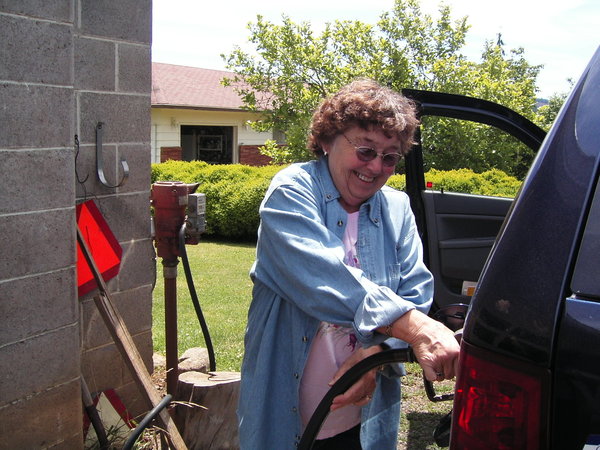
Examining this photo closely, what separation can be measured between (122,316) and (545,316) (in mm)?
2931

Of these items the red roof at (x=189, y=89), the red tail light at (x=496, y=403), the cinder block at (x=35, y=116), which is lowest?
the red tail light at (x=496, y=403)

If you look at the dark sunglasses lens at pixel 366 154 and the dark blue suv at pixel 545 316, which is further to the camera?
the dark sunglasses lens at pixel 366 154

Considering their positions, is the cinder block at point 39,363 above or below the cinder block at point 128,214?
below

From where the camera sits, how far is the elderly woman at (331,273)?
6.44 ft

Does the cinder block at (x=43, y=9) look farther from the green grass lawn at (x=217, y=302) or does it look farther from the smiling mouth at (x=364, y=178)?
the green grass lawn at (x=217, y=302)

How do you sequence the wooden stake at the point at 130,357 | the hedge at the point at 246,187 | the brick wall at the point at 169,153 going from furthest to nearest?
the brick wall at the point at 169,153, the hedge at the point at 246,187, the wooden stake at the point at 130,357

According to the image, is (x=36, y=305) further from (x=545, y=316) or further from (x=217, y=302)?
(x=217, y=302)

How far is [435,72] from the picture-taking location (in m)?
13.8

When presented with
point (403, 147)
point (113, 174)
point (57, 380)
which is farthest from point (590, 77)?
point (113, 174)

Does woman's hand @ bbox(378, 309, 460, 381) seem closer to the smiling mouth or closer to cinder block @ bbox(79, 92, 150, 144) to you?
the smiling mouth

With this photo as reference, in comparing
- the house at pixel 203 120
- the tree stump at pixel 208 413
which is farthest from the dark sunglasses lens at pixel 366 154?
the house at pixel 203 120

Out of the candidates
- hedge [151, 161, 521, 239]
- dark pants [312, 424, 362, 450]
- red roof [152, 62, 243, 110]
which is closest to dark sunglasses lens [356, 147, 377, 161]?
dark pants [312, 424, 362, 450]

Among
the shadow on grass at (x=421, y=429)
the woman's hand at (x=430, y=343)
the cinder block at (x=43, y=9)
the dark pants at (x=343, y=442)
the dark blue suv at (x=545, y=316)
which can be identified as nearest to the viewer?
the dark blue suv at (x=545, y=316)

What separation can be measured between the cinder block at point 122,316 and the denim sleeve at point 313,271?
5.93 feet
